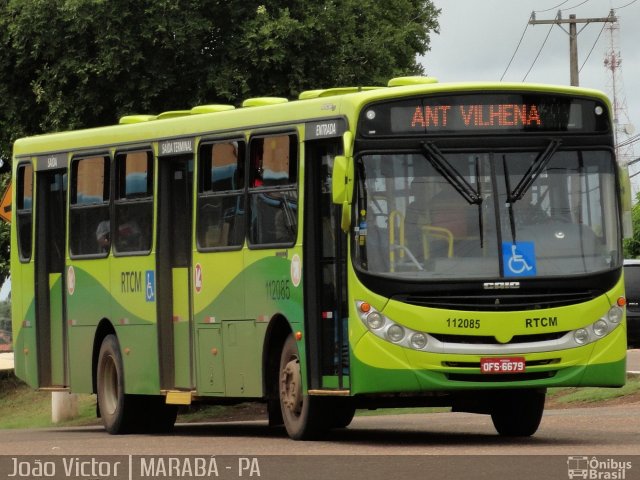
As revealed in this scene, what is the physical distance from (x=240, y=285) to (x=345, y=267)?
7.18ft

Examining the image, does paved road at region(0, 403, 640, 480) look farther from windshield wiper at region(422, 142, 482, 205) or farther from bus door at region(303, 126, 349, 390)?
windshield wiper at region(422, 142, 482, 205)

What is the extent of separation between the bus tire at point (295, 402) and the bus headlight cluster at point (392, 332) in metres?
1.14

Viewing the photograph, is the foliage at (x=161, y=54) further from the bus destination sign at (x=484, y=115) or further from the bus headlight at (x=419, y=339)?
the bus headlight at (x=419, y=339)

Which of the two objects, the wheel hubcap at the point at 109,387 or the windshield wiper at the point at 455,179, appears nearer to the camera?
the windshield wiper at the point at 455,179

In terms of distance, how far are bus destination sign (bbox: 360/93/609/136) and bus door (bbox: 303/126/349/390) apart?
0.50 m

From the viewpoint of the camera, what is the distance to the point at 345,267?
16531mm

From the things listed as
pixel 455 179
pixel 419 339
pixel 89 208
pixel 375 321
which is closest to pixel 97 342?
pixel 89 208

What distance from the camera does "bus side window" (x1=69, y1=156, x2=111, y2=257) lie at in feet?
69.9

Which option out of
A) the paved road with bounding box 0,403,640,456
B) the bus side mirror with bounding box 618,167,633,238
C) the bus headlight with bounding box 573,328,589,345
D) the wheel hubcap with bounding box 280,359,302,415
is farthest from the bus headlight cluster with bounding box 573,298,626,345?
the wheel hubcap with bounding box 280,359,302,415

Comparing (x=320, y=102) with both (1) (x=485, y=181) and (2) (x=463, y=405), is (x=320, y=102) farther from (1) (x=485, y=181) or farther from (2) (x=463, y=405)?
(2) (x=463, y=405)

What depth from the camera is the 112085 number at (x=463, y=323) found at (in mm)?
16109
